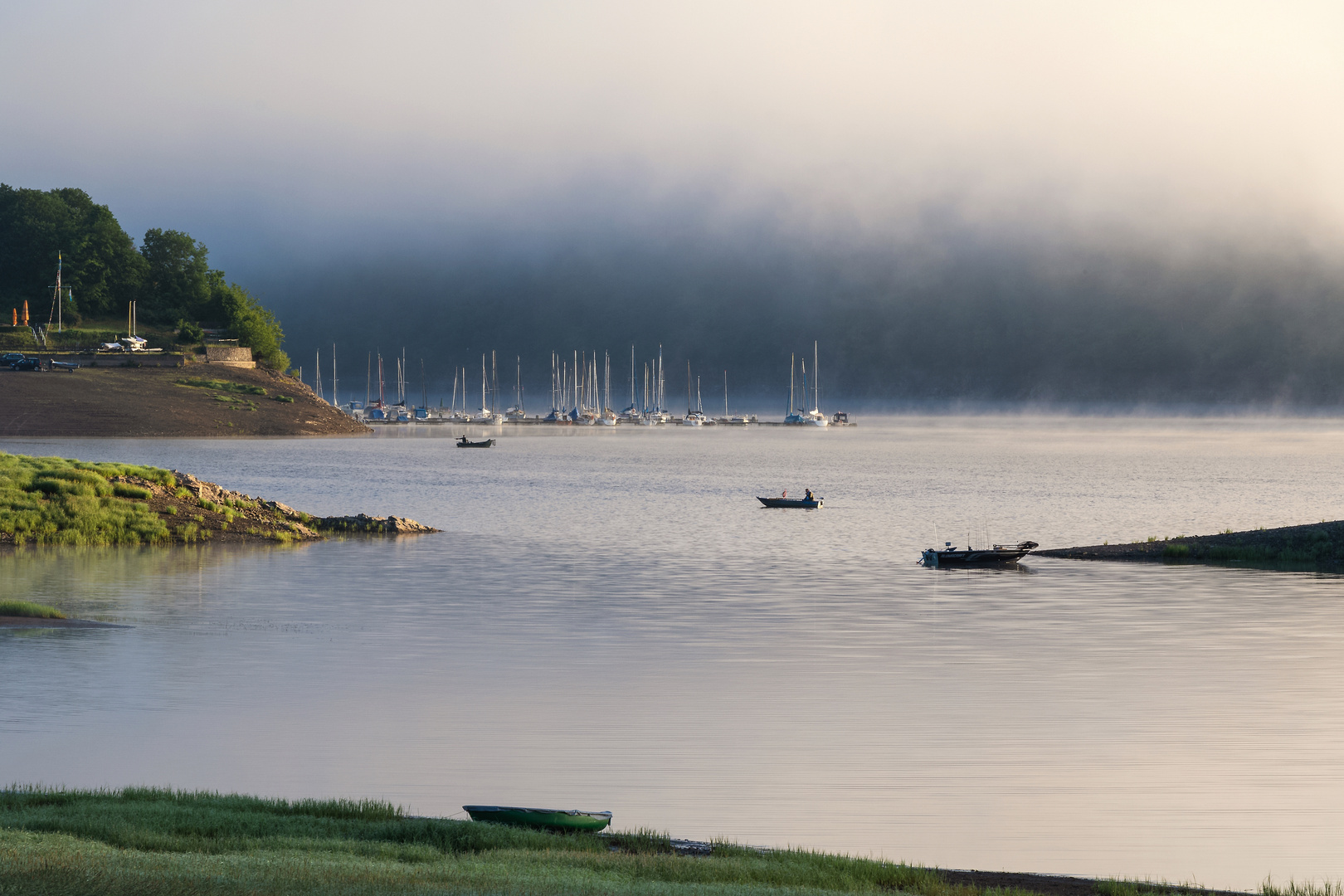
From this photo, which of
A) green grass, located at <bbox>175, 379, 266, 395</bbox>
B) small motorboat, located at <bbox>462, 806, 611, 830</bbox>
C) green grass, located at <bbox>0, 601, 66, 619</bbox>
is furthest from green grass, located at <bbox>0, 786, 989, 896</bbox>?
green grass, located at <bbox>175, 379, 266, 395</bbox>

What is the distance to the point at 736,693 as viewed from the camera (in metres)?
28.4

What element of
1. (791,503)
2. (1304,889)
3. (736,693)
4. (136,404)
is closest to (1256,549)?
(736,693)

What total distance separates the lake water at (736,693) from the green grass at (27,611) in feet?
5.94

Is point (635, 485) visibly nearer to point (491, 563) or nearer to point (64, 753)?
point (491, 563)

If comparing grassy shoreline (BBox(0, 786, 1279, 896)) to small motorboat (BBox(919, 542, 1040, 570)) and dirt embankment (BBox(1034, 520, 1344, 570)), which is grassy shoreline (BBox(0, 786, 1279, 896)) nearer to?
small motorboat (BBox(919, 542, 1040, 570))

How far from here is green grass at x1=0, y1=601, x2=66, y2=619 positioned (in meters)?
34.7

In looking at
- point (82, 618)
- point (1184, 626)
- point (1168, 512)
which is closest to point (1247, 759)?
point (1184, 626)

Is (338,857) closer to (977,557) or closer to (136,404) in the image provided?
(977,557)

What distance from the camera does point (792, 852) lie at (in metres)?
15.9

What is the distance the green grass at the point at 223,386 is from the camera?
188500 millimetres

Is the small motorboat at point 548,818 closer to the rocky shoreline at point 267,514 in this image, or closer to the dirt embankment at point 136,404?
the rocky shoreline at point 267,514

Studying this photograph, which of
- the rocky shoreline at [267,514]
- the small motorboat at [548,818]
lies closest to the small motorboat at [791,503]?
the rocky shoreline at [267,514]

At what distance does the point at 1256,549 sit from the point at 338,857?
49.6m

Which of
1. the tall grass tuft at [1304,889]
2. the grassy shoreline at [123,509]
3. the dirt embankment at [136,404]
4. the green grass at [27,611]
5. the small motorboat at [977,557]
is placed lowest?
the small motorboat at [977,557]
